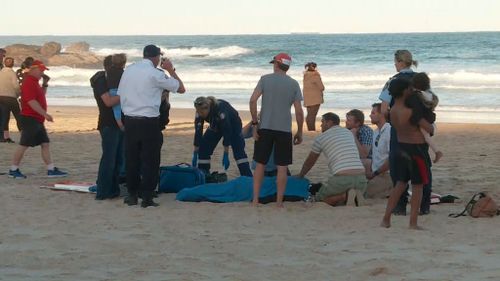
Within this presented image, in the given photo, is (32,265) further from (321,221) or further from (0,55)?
(0,55)

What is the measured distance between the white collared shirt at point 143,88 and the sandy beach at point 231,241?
3.03 feet

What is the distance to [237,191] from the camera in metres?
8.48

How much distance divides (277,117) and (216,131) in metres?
1.53

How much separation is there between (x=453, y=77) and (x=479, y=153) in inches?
Answer: 847

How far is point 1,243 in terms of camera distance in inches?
258

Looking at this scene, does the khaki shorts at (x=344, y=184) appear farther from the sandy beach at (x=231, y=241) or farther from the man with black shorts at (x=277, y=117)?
the man with black shorts at (x=277, y=117)

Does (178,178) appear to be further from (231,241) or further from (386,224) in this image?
(386,224)

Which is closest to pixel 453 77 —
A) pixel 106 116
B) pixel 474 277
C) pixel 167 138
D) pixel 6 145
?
pixel 167 138

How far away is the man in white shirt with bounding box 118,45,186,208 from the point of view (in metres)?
7.89

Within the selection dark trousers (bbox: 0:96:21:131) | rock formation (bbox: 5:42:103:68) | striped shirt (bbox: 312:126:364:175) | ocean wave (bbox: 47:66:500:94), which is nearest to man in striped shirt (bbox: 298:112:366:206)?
striped shirt (bbox: 312:126:364:175)

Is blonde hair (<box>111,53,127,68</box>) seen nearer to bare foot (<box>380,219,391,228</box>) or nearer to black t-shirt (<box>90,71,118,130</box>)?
black t-shirt (<box>90,71,118,130</box>)

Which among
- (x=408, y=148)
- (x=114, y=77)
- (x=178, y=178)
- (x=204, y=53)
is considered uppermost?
(x=114, y=77)

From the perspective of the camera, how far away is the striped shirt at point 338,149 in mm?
8141

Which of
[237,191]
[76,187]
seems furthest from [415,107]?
[76,187]
